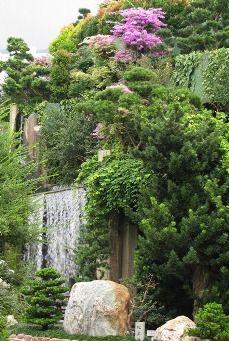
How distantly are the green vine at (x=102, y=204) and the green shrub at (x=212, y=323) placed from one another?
5122 mm

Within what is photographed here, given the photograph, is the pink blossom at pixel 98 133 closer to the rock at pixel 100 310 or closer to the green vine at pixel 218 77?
the green vine at pixel 218 77

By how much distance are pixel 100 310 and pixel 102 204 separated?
5151mm

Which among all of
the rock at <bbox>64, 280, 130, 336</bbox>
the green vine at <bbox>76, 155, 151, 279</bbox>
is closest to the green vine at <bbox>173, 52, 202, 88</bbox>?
the green vine at <bbox>76, 155, 151, 279</bbox>

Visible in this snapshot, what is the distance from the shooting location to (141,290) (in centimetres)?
1856

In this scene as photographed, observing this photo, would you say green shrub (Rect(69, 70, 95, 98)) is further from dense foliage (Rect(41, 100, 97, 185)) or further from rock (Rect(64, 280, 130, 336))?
rock (Rect(64, 280, 130, 336))

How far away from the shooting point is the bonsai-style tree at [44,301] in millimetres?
18891

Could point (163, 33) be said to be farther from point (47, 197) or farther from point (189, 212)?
point (189, 212)

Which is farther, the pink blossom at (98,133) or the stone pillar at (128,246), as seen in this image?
the pink blossom at (98,133)

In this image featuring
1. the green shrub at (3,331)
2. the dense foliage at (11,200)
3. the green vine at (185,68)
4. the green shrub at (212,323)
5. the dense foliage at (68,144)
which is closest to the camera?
the green shrub at (3,331)

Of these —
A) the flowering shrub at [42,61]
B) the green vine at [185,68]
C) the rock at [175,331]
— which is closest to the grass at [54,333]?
the rock at [175,331]

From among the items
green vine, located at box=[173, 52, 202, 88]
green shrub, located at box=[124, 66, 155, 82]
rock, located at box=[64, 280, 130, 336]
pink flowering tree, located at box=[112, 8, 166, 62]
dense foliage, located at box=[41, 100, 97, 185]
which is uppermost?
pink flowering tree, located at box=[112, 8, 166, 62]

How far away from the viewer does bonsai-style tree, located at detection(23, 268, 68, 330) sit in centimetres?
1889

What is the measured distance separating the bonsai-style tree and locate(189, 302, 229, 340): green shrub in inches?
157

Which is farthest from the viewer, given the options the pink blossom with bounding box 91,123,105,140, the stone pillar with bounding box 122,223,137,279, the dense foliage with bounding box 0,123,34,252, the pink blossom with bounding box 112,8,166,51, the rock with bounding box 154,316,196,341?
the pink blossom with bounding box 112,8,166,51
